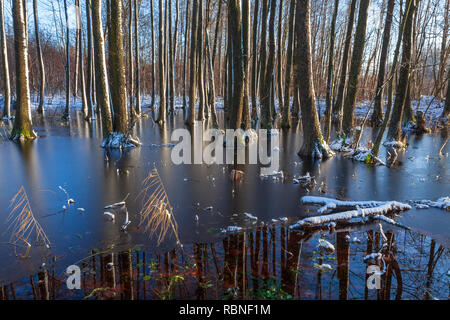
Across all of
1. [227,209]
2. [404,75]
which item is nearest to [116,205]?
[227,209]

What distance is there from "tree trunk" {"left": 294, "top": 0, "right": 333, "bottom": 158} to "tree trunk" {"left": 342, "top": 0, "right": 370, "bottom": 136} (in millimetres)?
3651

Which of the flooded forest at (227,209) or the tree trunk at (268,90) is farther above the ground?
the tree trunk at (268,90)

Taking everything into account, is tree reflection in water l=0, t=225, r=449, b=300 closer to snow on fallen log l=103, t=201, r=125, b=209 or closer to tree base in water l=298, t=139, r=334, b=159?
snow on fallen log l=103, t=201, r=125, b=209

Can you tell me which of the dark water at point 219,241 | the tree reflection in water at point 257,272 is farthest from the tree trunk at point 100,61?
the tree reflection in water at point 257,272

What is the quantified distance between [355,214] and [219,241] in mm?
2416

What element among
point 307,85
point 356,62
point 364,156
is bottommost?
point 364,156

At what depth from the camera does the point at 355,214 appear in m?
5.27

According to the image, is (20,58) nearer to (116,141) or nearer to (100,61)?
(100,61)

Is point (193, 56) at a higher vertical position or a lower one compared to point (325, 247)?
higher

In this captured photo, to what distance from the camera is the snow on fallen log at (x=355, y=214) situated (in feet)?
16.4

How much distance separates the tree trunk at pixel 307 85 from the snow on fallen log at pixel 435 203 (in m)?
4.35

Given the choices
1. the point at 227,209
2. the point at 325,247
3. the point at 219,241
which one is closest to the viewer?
the point at 325,247

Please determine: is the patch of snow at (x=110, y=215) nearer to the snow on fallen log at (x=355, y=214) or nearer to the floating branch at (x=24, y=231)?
the floating branch at (x=24, y=231)

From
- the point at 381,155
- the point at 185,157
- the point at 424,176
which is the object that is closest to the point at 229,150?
the point at 185,157
